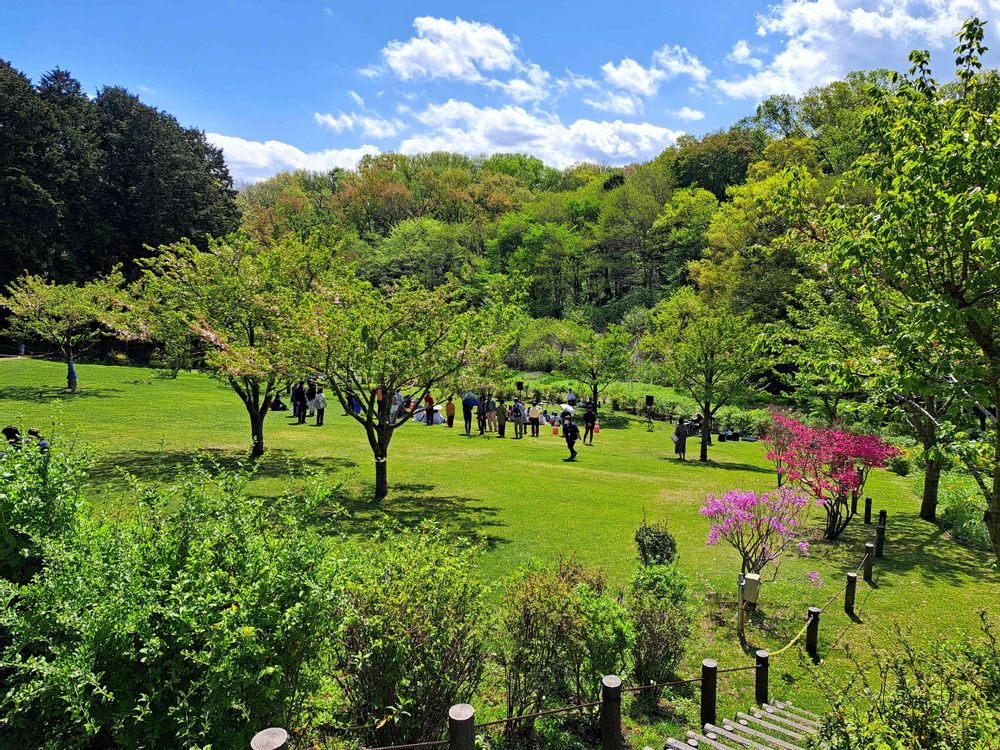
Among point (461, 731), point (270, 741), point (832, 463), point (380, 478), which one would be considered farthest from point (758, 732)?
point (380, 478)

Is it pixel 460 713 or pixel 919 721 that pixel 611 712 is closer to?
pixel 460 713

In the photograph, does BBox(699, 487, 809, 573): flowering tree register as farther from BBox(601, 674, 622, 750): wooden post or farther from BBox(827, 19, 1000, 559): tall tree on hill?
BBox(601, 674, 622, 750): wooden post

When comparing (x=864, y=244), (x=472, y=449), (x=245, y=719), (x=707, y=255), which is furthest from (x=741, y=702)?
(x=707, y=255)

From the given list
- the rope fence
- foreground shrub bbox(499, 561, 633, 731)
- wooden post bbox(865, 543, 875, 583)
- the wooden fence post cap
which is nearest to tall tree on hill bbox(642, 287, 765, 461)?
wooden post bbox(865, 543, 875, 583)

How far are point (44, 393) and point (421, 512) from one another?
21.5m

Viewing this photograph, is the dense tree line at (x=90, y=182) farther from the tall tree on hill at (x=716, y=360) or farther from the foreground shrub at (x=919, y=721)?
the foreground shrub at (x=919, y=721)

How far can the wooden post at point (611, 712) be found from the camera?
5.13m

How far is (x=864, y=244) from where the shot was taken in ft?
20.4

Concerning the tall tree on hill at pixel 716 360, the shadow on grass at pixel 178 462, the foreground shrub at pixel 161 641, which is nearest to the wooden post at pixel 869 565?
the foreground shrub at pixel 161 641

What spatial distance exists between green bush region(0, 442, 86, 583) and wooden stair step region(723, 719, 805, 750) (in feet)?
23.0

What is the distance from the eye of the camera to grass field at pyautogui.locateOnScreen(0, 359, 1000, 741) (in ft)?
31.1

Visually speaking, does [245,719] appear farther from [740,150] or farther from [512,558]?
[740,150]

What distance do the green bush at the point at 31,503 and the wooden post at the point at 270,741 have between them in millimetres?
2334

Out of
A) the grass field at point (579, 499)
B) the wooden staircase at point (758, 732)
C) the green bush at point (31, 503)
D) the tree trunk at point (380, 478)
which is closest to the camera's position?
the green bush at point (31, 503)
